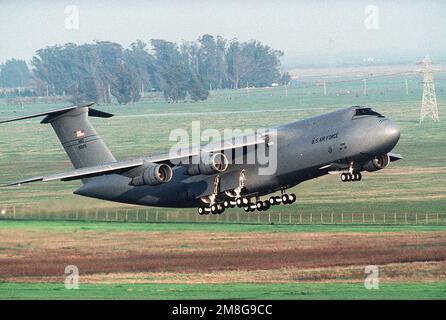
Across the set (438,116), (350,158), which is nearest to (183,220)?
(350,158)

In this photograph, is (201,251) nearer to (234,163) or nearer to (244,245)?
(244,245)

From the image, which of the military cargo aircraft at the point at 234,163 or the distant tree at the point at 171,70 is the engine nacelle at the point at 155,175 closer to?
the military cargo aircraft at the point at 234,163

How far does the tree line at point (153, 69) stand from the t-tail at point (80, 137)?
92538 mm

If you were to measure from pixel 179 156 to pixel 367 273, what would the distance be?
13.0 m

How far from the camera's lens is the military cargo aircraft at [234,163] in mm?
53750

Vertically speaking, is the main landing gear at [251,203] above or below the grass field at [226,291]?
above

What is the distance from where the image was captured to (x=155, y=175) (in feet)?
185

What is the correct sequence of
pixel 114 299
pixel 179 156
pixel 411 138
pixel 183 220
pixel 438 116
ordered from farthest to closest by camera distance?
pixel 438 116
pixel 411 138
pixel 183 220
pixel 114 299
pixel 179 156

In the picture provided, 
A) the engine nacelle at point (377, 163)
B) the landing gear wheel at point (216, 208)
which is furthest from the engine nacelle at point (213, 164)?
the engine nacelle at point (377, 163)

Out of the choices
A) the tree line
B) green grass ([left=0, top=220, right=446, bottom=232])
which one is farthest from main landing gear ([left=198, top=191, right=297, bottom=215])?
the tree line

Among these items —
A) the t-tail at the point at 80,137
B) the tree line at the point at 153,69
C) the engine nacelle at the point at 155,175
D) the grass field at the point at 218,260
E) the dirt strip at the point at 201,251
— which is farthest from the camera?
the tree line at the point at 153,69

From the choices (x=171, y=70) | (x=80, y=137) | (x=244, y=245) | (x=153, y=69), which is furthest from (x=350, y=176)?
(x=153, y=69)
